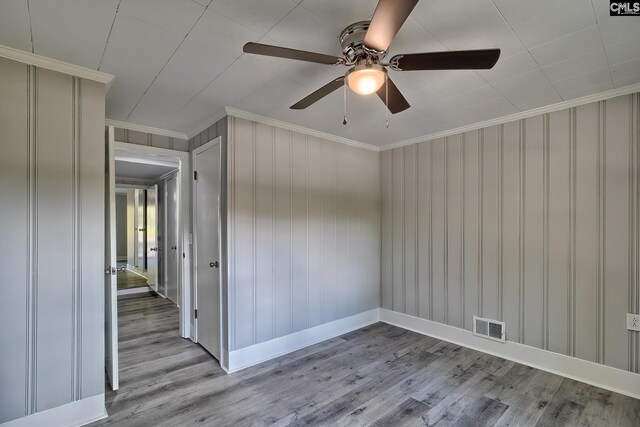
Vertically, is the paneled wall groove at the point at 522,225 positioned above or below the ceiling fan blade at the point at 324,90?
below

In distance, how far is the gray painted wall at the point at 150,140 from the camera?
9.92 feet

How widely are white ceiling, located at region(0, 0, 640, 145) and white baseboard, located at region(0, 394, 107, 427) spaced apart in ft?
7.26

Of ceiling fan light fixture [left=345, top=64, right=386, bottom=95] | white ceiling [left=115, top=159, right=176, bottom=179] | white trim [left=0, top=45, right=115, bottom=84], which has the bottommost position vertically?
ceiling fan light fixture [left=345, top=64, right=386, bottom=95]

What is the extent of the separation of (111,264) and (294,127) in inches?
80.8

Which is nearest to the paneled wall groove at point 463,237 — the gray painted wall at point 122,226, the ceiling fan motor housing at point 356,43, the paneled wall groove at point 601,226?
the paneled wall groove at point 601,226

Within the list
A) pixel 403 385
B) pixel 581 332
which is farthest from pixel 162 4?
pixel 581 332

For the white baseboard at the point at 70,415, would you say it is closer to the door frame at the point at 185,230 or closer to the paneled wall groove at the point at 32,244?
the paneled wall groove at the point at 32,244

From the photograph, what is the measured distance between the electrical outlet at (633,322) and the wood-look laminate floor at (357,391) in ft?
1.73

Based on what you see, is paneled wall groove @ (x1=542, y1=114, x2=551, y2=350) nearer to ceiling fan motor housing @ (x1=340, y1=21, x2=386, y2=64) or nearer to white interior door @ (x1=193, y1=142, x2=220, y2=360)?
ceiling fan motor housing @ (x1=340, y1=21, x2=386, y2=64)

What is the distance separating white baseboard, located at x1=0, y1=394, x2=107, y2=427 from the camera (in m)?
1.84

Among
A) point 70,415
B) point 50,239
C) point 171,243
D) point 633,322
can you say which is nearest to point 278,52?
point 50,239

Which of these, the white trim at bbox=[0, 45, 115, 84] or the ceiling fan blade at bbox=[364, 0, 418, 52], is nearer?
the ceiling fan blade at bbox=[364, 0, 418, 52]

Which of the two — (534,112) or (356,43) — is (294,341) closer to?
(356,43)

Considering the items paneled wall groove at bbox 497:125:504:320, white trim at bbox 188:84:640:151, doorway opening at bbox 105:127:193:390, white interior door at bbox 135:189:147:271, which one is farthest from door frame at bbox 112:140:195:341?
white interior door at bbox 135:189:147:271
